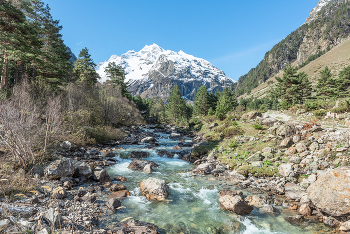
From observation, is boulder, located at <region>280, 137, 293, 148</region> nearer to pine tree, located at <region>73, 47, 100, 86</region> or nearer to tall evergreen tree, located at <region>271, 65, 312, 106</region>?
tall evergreen tree, located at <region>271, 65, 312, 106</region>

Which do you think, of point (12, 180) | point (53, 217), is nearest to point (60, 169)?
point (12, 180)

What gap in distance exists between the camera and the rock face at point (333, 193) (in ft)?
24.2

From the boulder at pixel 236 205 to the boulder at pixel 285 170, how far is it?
478cm

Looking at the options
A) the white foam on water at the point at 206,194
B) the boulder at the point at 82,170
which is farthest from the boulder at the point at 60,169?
the white foam on water at the point at 206,194

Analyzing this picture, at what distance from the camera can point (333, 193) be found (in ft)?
25.2

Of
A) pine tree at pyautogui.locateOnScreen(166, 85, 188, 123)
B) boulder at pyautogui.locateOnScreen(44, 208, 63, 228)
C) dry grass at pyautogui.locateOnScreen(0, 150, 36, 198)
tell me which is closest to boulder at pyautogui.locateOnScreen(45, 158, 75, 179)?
dry grass at pyautogui.locateOnScreen(0, 150, 36, 198)

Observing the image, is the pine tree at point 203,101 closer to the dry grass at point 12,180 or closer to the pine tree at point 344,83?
the pine tree at point 344,83

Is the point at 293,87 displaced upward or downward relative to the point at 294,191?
upward

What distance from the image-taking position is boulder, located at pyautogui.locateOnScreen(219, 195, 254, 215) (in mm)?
8484

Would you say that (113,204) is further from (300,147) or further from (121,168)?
(300,147)

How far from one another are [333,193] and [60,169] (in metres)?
15.2

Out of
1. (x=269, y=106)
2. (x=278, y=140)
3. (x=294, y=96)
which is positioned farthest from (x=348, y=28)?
(x=278, y=140)

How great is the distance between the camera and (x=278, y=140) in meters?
16.7

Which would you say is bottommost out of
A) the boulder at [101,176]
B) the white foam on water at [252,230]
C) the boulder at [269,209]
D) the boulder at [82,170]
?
the white foam on water at [252,230]
